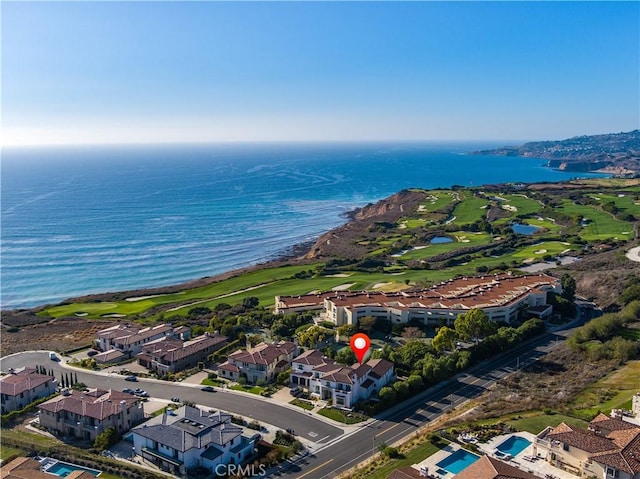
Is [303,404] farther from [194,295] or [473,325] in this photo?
[194,295]

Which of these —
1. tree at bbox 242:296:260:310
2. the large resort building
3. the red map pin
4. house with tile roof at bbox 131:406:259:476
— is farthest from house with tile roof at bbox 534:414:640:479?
tree at bbox 242:296:260:310

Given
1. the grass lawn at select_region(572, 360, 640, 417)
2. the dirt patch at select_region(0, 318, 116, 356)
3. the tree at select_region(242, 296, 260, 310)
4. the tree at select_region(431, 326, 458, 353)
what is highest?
the tree at select_region(431, 326, 458, 353)

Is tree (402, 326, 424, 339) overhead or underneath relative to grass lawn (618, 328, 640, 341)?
underneath

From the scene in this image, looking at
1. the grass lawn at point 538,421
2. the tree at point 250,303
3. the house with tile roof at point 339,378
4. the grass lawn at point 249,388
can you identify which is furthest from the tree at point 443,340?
the tree at point 250,303

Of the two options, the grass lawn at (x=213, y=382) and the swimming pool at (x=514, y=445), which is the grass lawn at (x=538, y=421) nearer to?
the swimming pool at (x=514, y=445)

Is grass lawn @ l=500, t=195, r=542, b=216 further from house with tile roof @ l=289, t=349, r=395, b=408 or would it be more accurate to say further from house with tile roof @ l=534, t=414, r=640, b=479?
house with tile roof @ l=534, t=414, r=640, b=479

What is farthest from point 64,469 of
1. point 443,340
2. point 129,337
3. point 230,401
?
point 443,340

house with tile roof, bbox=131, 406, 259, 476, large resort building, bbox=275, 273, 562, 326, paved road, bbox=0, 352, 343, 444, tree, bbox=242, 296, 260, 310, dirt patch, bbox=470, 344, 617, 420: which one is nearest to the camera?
house with tile roof, bbox=131, 406, 259, 476
